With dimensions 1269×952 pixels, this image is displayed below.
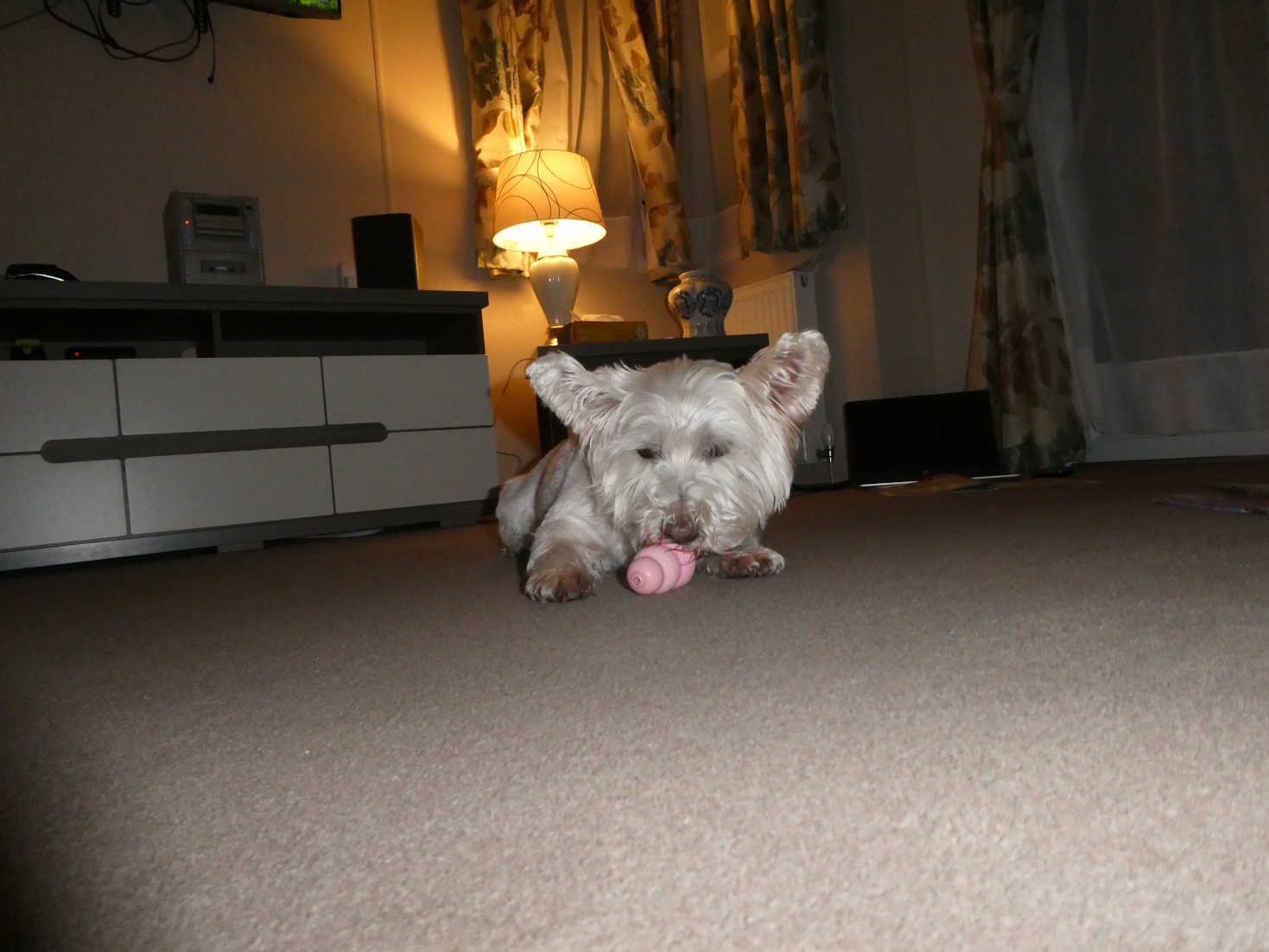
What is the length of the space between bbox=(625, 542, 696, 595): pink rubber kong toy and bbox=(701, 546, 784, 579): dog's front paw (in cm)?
13

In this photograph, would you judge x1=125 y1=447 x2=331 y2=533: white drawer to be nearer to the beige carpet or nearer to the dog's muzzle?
the beige carpet

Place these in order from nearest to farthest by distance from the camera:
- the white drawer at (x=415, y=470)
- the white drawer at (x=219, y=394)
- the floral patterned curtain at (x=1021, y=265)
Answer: the white drawer at (x=219, y=394) < the white drawer at (x=415, y=470) < the floral patterned curtain at (x=1021, y=265)

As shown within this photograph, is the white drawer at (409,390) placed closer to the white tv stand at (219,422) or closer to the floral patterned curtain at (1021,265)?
the white tv stand at (219,422)

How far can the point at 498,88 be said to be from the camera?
4828 mm

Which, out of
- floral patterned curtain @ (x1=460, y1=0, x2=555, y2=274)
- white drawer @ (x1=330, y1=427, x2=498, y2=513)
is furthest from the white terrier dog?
floral patterned curtain @ (x1=460, y1=0, x2=555, y2=274)

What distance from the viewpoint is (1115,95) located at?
147 inches

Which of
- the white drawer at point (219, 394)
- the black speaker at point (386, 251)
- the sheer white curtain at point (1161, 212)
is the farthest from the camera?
the black speaker at point (386, 251)

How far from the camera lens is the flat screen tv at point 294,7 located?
432 cm

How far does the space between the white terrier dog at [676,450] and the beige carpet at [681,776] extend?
8.5 inches

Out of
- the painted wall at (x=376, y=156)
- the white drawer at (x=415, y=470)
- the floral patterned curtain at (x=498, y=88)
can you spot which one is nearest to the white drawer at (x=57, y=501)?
the white drawer at (x=415, y=470)

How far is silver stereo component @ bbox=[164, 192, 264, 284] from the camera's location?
3586 millimetres

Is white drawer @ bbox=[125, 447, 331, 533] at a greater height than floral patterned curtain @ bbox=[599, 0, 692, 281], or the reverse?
floral patterned curtain @ bbox=[599, 0, 692, 281]

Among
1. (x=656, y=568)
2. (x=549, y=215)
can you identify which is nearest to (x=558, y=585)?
(x=656, y=568)

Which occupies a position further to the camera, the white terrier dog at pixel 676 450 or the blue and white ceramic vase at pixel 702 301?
the blue and white ceramic vase at pixel 702 301
